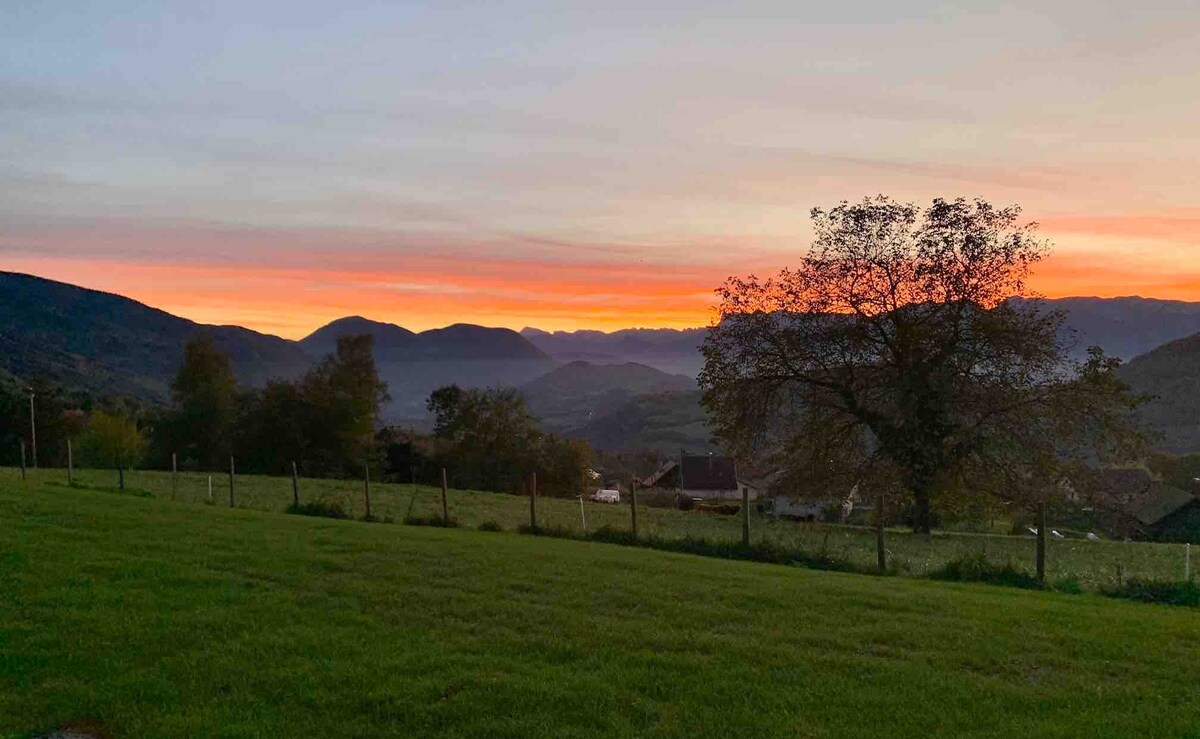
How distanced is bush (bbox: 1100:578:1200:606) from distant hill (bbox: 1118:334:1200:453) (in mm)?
116479

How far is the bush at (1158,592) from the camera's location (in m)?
14.1

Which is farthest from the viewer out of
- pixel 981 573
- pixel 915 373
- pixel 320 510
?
pixel 915 373

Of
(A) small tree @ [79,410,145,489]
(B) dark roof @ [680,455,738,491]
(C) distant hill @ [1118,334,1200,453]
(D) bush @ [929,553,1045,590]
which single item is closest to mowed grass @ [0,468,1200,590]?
(D) bush @ [929,553,1045,590]

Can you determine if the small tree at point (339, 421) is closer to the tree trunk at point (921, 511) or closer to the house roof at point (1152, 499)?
the tree trunk at point (921, 511)

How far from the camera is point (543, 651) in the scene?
359 inches

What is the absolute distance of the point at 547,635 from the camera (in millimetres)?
9672

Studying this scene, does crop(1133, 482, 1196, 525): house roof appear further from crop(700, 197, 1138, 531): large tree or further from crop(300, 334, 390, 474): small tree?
crop(300, 334, 390, 474): small tree

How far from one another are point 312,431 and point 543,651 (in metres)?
63.6

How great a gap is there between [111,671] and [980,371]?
97.6 feet

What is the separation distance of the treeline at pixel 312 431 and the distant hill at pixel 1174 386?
290 ft

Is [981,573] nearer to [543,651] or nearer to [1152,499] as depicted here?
[543,651]

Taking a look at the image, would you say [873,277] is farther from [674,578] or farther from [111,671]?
[111,671]

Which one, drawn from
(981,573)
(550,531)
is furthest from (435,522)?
(981,573)

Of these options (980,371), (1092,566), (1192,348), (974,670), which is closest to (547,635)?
(974,670)
